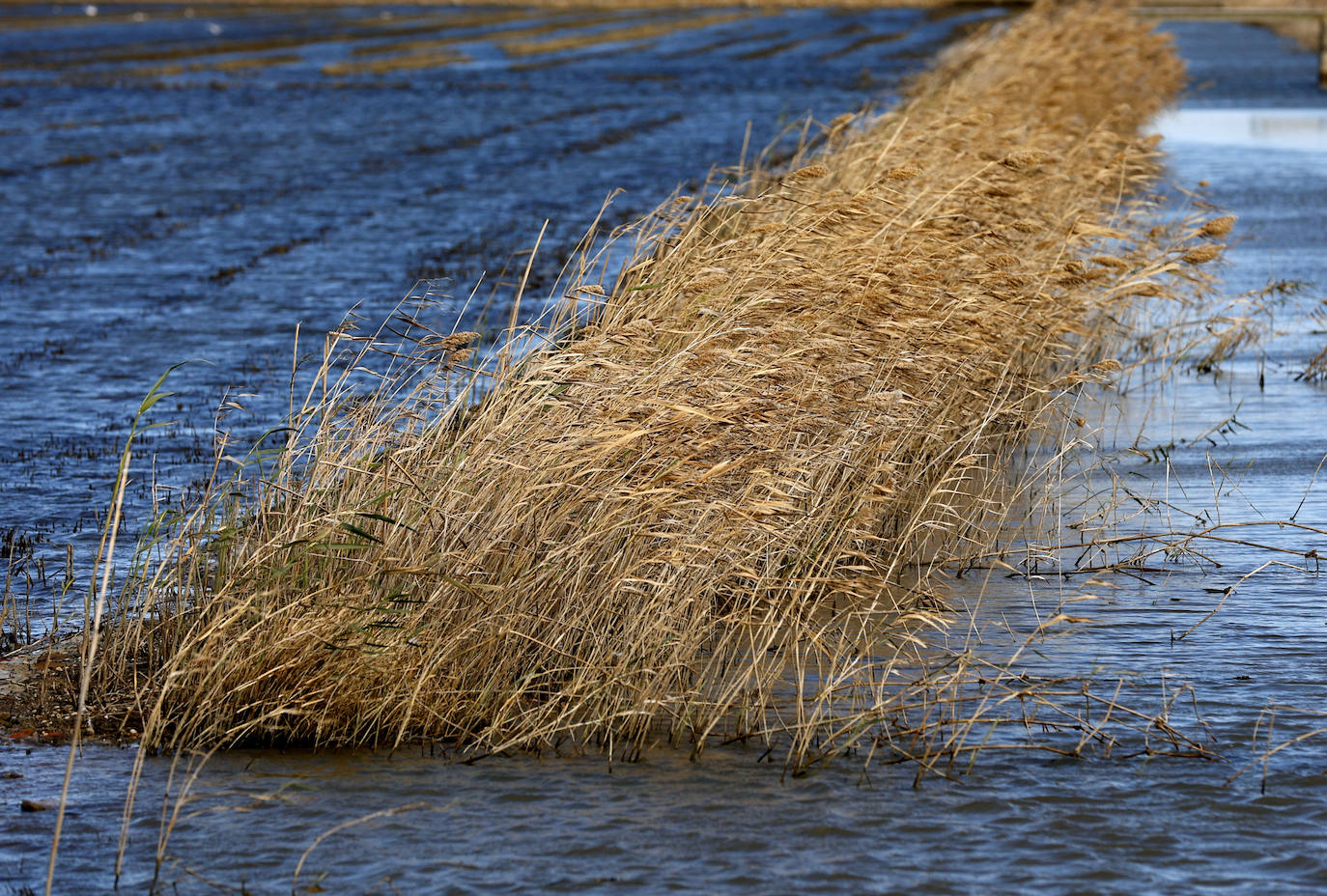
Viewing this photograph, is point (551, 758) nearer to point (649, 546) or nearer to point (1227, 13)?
point (649, 546)

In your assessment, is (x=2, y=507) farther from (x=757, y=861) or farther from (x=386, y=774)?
(x=757, y=861)

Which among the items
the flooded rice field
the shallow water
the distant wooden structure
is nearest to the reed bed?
the flooded rice field

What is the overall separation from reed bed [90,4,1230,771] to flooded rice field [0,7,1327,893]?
195mm

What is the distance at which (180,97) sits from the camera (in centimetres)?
3406

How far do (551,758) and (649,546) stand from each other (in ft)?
2.82

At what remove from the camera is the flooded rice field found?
4512 millimetres

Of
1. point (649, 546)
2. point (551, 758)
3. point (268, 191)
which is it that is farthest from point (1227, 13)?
point (551, 758)

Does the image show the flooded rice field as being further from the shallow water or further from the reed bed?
the reed bed

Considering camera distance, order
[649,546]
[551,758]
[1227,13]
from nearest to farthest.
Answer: [551,758] < [649,546] < [1227,13]

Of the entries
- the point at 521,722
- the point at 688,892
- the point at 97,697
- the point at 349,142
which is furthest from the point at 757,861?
the point at 349,142

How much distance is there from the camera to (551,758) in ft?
16.9

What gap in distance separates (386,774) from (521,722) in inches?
17.9

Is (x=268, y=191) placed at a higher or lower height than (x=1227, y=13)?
lower

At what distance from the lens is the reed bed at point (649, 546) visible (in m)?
5.25
